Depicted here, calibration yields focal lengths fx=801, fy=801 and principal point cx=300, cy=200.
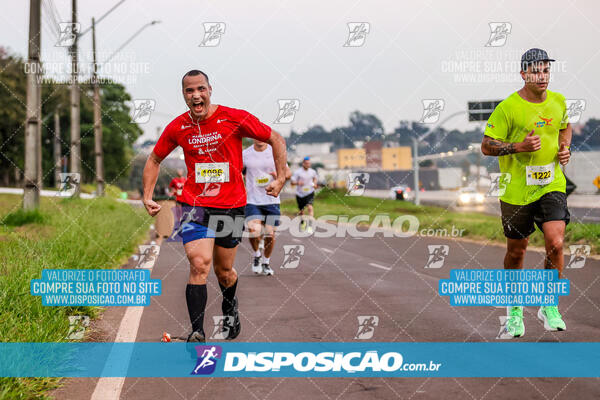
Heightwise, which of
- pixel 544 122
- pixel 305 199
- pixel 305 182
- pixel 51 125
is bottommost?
pixel 51 125

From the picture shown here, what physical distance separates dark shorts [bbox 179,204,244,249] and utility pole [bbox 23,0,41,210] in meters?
11.2

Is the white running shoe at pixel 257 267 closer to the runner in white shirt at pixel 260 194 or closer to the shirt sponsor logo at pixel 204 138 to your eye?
the runner in white shirt at pixel 260 194

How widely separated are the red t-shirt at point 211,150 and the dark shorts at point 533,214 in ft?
7.78

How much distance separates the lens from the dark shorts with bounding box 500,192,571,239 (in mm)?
6889

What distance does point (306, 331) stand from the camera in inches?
292

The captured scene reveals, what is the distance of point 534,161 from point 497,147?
0.36 meters

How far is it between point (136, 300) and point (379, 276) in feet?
12.8

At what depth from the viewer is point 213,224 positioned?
21.4ft

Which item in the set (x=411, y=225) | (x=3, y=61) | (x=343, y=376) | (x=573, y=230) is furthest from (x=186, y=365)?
(x=3, y=61)

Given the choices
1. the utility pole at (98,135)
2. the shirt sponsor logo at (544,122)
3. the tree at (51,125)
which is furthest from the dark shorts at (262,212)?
the tree at (51,125)

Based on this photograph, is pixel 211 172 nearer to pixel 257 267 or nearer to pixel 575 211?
pixel 257 267

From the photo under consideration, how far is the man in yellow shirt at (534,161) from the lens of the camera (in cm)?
686

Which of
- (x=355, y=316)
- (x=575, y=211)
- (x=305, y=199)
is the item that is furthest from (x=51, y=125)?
(x=355, y=316)

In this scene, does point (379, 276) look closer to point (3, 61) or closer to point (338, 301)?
point (338, 301)
